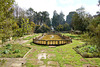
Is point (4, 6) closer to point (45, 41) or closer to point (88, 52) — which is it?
point (88, 52)

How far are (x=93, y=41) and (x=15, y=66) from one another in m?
4.47

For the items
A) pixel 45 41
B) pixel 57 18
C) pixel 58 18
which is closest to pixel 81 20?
pixel 45 41

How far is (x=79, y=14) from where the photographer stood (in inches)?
981

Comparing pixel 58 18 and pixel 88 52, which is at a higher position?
pixel 58 18

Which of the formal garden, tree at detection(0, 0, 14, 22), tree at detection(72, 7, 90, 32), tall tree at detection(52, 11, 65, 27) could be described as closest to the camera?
tree at detection(0, 0, 14, 22)

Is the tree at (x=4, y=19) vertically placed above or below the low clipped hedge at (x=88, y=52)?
above

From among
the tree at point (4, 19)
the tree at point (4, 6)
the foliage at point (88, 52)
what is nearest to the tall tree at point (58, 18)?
the foliage at point (88, 52)

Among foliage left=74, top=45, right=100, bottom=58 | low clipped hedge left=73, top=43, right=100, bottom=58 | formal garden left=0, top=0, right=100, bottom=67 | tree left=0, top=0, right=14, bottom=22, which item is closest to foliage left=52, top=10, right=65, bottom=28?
formal garden left=0, top=0, right=100, bottom=67

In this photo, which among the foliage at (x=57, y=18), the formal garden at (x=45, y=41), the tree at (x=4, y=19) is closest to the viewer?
the tree at (x=4, y=19)

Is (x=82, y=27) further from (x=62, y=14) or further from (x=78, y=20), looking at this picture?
(x=62, y=14)

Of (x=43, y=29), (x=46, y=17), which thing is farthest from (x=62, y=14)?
(x=43, y=29)

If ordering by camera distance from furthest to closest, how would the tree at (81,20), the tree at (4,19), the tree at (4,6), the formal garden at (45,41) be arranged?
the tree at (81,20), the formal garden at (45,41), the tree at (4,19), the tree at (4,6)

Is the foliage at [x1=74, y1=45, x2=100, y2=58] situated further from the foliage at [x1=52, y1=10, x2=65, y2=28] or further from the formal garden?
the foliage at [x1=52, y1=10, x2=65, y2=28]

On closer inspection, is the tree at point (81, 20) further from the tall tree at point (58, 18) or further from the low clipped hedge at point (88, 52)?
the tall tree at point (58, 18)
